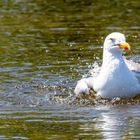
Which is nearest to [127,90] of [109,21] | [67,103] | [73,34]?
[67,103]

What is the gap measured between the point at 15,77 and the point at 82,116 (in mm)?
3141

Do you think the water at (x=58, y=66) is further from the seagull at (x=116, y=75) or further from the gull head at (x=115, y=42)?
the gull head at (x=115, y=42)

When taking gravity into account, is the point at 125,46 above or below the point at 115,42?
below

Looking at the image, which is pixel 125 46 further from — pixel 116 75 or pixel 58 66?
pixel 58 66

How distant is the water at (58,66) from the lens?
10.6 m

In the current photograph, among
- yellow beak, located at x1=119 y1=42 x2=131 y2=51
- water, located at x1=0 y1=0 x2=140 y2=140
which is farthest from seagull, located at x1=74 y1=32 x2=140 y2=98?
water, located at x1=0 y1=0 x2=140 y2=140

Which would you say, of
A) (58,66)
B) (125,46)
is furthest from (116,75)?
(58,66)

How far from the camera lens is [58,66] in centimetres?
1492

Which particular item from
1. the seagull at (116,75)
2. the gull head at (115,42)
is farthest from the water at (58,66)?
the gull head at (115,42)

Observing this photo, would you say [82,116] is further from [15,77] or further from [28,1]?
[28,1]

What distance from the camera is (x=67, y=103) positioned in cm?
1227

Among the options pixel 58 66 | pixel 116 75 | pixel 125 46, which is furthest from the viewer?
pixel 58 66

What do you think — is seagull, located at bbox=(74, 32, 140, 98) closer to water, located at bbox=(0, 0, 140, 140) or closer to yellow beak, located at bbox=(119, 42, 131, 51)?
yellow beak, located at bbox=(119, 42, 131, 51)

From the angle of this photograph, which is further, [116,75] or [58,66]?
[58,66]
